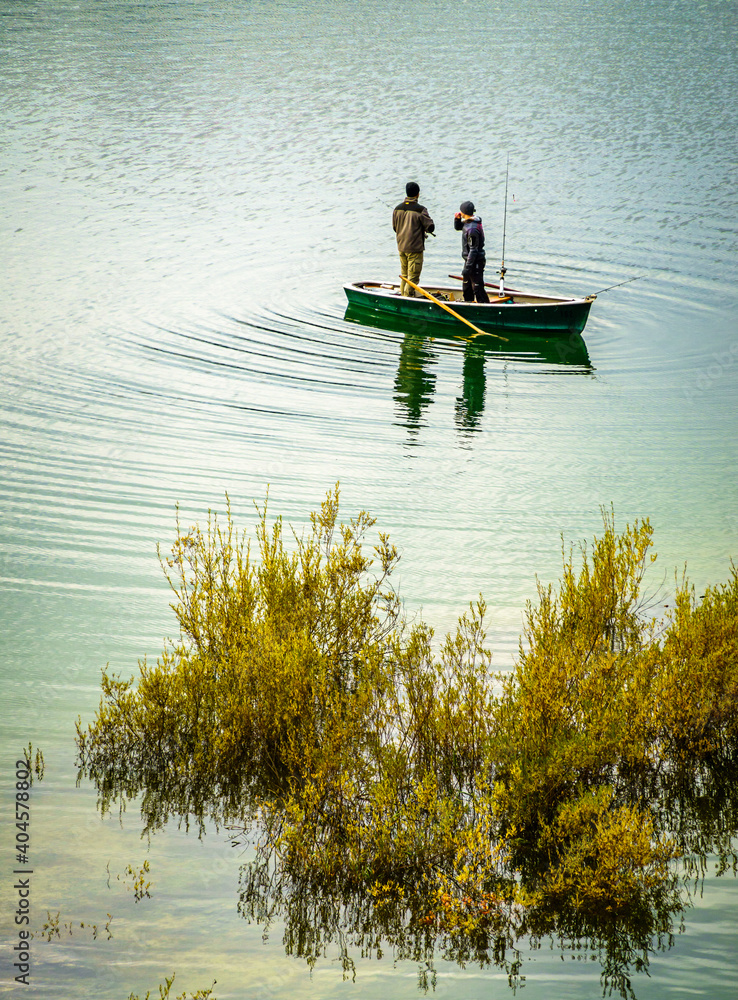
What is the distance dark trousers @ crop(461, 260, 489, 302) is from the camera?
16672 mm

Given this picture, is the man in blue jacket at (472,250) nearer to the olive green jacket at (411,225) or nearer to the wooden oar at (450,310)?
the wooden oar at (450,310)

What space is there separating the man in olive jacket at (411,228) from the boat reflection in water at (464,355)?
32.5 inches

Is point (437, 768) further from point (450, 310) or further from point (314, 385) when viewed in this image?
point (450, 310)

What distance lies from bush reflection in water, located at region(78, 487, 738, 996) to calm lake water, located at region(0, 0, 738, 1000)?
21 centimetres

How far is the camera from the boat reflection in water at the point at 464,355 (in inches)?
563

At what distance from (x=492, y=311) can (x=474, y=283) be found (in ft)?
2.04

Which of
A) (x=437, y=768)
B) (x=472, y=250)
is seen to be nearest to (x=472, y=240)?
(x=472, y=250)

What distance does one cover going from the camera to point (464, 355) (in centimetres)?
1645

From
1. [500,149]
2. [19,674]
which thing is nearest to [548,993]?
[19,674]

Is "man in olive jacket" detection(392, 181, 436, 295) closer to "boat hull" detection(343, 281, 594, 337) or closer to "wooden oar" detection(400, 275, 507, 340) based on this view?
"wooden oar" detection(400, 275, 507, 340)
